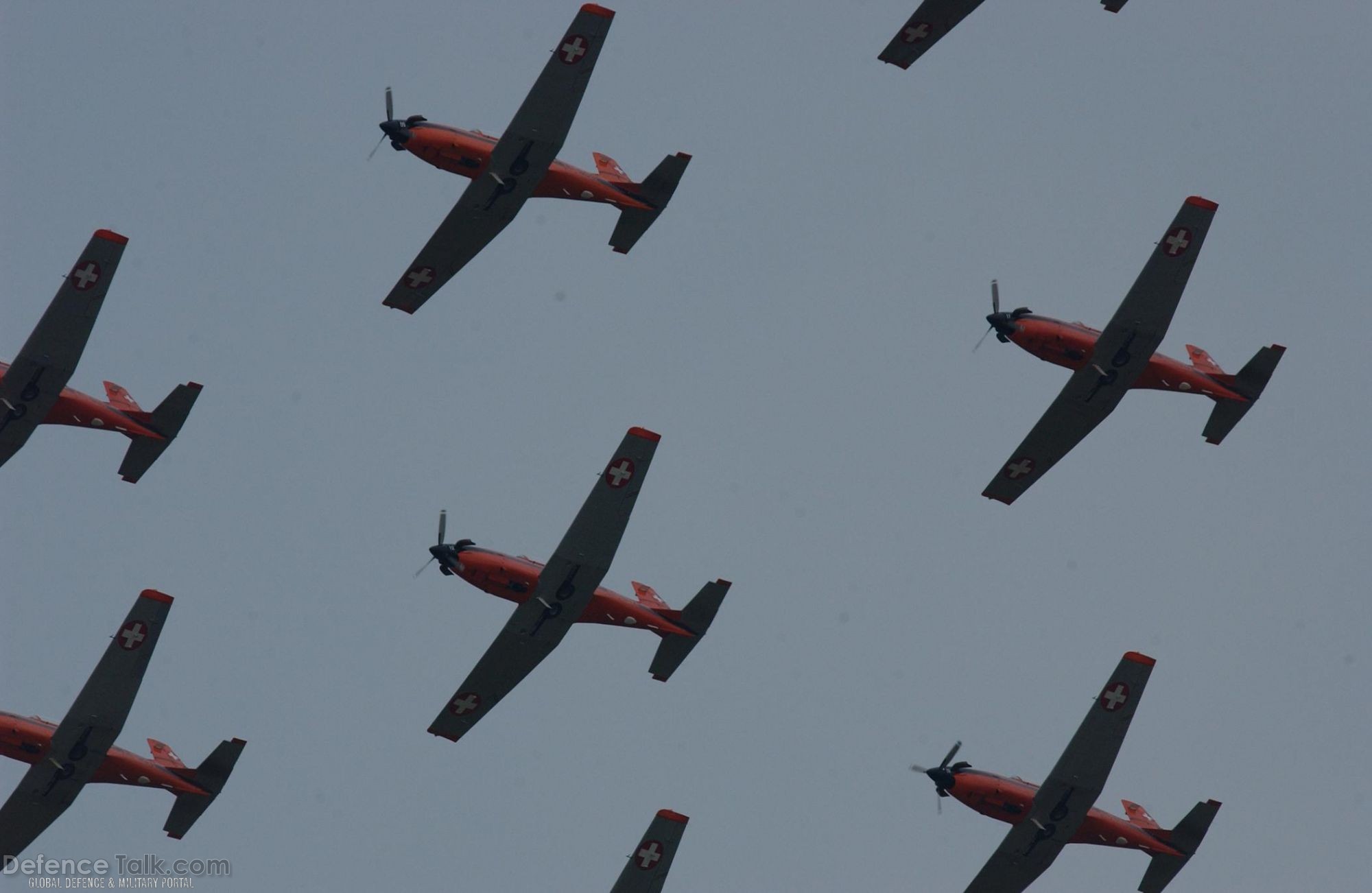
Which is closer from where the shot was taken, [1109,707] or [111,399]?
[1109,707]

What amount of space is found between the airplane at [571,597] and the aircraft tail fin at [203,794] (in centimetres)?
585

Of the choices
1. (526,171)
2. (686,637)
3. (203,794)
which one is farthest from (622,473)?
(203,794)

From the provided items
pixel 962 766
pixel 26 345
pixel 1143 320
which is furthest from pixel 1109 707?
pixel 26 345

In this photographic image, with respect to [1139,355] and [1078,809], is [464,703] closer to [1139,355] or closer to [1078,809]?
[1078,809]

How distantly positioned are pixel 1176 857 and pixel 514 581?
760 inches

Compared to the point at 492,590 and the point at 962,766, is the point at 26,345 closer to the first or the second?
the point at 492,590

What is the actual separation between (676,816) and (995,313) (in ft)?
53.7

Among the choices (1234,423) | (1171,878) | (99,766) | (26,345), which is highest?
(1234,423)

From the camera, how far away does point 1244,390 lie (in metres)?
79.1

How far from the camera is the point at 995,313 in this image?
78812mm

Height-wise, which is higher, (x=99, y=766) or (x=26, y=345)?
(x=26, y=345)

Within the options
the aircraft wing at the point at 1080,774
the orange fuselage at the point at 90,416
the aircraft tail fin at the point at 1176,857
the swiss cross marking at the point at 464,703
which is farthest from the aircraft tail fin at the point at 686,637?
the orange fuselage at the point at 90,416

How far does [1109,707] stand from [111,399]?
95.5ft

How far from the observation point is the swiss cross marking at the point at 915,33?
82.2m
